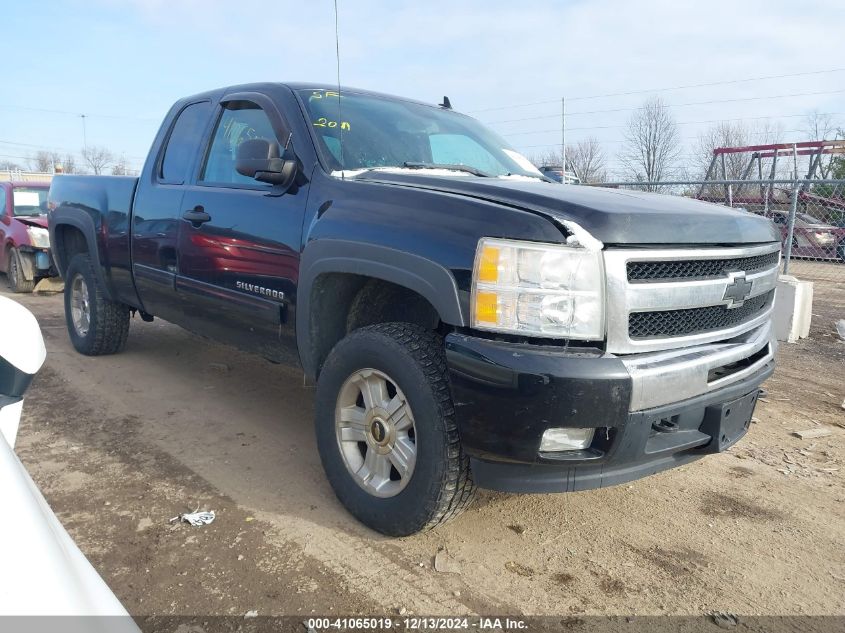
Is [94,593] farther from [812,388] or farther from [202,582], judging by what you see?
[812,388]

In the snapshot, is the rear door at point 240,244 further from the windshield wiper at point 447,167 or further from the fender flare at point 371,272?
the windshield wiper at point 447,167

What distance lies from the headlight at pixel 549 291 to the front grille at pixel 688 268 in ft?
0.63

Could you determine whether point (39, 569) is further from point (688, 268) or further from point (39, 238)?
point (39, 238)

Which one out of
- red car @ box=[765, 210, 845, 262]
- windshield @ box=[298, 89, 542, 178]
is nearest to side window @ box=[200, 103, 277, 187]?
windshield @ box=[298, 89, 542, 178]

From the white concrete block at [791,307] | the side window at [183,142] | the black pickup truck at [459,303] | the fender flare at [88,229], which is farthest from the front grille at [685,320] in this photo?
the fender flare at [88,229]

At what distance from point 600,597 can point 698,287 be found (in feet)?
3.91

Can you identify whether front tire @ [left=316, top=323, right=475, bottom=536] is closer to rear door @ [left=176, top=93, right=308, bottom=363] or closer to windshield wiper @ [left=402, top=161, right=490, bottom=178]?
rear door @ [left=176, top=93, right=308, bottom=363]

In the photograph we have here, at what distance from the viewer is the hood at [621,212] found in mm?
2219

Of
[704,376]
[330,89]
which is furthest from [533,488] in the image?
[330,89]

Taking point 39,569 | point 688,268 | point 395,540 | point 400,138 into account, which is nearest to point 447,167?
point 400,138

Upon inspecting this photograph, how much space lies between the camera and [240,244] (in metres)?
3.37

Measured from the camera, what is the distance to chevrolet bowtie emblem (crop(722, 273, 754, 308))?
2535 millimetres

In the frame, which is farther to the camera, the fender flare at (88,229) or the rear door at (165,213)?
the fender flare at (88,229)

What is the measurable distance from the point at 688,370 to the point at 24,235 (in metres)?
9.38
